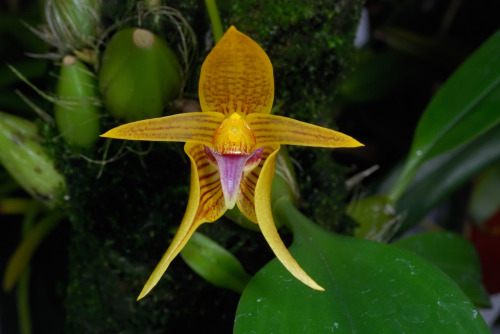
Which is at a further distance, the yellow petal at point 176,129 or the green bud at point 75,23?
the green bud at point 75,23

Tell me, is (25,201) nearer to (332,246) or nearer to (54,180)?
(54,180)

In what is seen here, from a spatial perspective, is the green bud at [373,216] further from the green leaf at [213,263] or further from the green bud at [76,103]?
the green bud at [76,103]

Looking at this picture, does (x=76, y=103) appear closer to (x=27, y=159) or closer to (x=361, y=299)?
(x=27, y=159)

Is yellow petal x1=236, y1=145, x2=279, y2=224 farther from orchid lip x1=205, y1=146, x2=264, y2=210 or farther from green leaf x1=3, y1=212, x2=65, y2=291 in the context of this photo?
green leaf x1=3, y1=212, x2=65, y2=291

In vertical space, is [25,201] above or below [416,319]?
below

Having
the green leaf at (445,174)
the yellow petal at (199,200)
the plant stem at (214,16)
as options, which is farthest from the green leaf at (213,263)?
the green leaf at (445,174)

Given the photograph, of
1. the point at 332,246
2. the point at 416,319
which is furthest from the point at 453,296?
the point at 332,246

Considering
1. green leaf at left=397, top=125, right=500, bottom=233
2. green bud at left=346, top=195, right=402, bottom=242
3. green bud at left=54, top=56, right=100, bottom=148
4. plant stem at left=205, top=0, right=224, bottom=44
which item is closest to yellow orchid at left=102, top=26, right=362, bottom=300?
plant stem at left=205, top=0, right=224, bottom=44

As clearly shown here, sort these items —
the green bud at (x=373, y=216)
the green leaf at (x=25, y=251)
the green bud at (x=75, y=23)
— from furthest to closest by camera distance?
the green leaf at (x=25, y=251), the green bud at (x=373, y=216), the green bud at (x=75, y=23)
